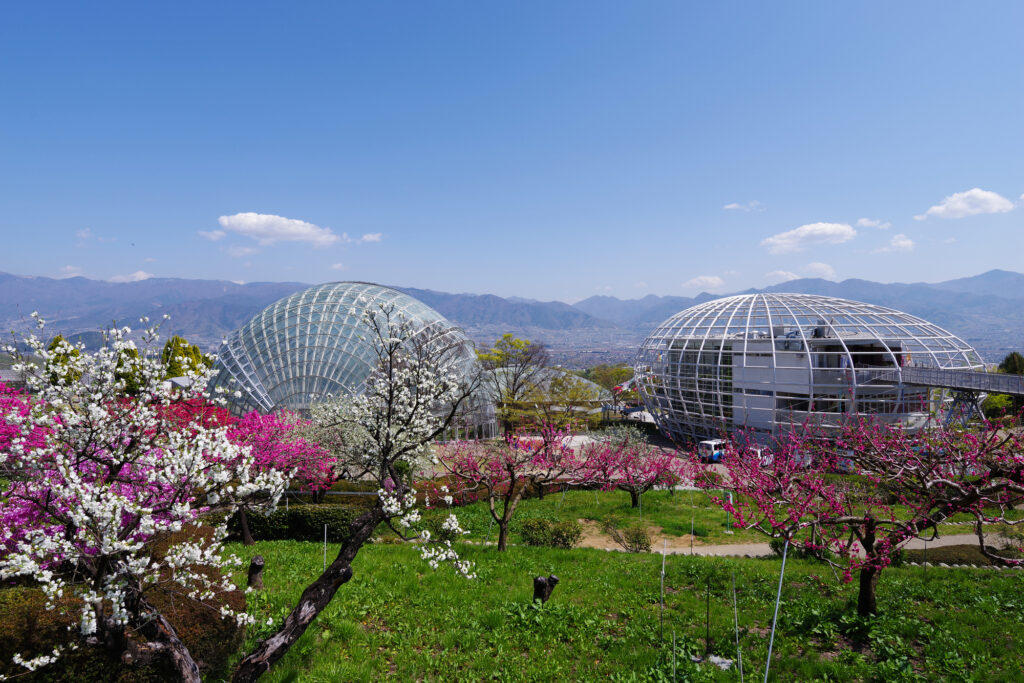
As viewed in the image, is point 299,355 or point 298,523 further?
point 299,355

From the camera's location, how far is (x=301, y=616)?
5969 millimetres

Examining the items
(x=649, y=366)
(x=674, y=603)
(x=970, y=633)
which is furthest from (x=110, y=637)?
(x=649, y=366)

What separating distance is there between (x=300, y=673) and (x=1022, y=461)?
1148 cm

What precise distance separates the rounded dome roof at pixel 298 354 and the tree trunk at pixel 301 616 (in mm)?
21393

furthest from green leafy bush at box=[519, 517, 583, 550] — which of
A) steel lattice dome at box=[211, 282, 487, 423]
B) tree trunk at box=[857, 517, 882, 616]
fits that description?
steel lattice dome at box=[211, 282, 487, 423]

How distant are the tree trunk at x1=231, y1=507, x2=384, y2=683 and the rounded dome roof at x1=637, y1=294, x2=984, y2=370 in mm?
29131

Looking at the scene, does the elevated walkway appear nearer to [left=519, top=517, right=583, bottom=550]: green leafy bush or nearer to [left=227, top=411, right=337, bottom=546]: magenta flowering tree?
[left=519, top=517, right=583, bottom=550]: green leafy bush

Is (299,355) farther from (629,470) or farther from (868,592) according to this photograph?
(868,592)

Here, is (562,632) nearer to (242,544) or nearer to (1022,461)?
(1022,461)

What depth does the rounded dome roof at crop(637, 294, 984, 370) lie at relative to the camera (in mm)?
27609

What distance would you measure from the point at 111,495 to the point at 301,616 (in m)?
2.72

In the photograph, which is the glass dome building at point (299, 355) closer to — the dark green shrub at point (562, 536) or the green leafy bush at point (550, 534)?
the green leafy bush at point (550, 534)

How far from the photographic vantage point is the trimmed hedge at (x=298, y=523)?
571 inches

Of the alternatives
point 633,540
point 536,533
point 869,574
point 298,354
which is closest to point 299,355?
point 298,354
